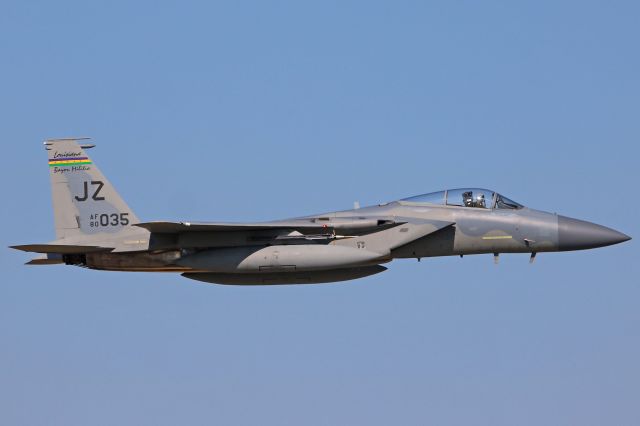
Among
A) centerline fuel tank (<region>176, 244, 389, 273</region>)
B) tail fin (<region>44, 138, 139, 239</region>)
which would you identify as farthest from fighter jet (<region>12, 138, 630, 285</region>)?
tail fin (<region>44, 138, 139, 239</region>)

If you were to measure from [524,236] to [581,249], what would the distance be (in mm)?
1268

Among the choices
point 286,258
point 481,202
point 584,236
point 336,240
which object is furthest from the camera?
point 481,202

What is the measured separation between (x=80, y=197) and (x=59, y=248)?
1.50 m

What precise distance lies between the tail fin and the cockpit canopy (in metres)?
6.42

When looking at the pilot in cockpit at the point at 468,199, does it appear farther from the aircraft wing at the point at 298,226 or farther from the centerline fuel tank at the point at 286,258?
the centerline fuel tank at the point at 286,258

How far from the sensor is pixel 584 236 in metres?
21.9

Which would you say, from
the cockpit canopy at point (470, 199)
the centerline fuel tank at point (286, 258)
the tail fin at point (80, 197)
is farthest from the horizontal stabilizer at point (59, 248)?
the cockpit canopy at point (470, 199)

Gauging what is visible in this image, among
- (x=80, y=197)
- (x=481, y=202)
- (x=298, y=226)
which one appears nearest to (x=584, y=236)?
(x=481, y=202)

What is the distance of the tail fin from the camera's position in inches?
911

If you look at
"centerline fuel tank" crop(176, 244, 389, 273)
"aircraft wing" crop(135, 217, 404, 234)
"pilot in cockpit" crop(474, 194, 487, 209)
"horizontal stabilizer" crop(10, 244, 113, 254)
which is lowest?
"centerline fuel tank" crop(176, 244, 389, 273)

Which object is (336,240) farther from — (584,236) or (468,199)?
(584,236)

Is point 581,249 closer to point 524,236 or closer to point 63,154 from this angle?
point 524,236

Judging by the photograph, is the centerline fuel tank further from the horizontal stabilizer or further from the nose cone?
the nose cone

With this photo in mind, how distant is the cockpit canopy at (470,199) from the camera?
22.2 m
